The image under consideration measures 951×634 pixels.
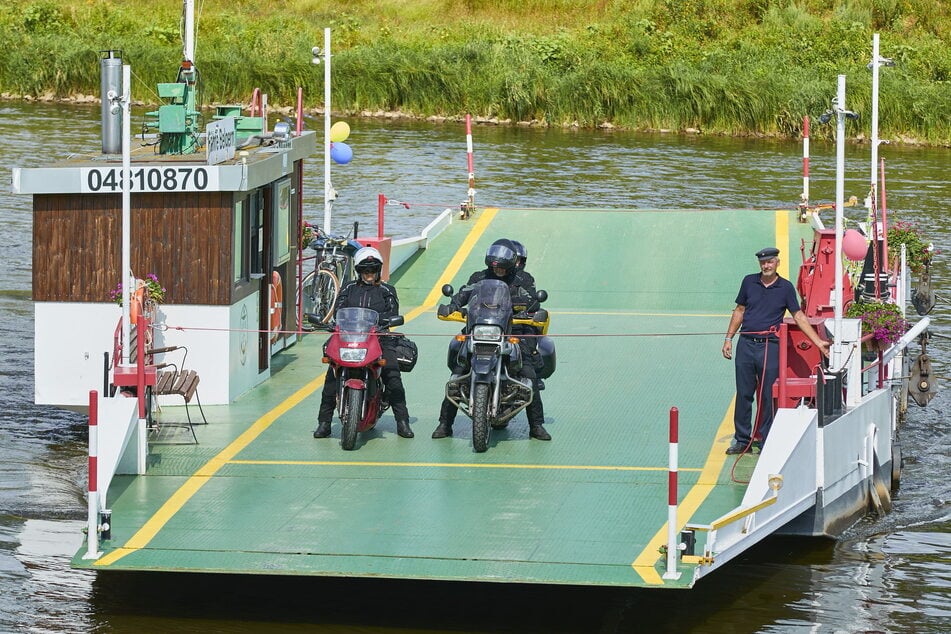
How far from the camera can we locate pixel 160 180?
13.3 meters

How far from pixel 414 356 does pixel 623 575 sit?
11.5ft

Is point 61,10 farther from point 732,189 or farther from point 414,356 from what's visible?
point 414,356

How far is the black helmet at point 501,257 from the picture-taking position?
1255 centimetres

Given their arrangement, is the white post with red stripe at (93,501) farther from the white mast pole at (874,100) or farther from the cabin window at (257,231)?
the white mast pole at (874,100)

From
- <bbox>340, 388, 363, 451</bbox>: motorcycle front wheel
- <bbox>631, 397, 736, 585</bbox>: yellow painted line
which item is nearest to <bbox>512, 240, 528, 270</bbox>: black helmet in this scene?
<bbox>340, 388, 363, 451</bbox>: motorcycle front wheel

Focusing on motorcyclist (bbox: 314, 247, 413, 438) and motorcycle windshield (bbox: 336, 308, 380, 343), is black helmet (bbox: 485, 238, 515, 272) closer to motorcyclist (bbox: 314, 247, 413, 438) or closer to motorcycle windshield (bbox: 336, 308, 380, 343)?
motorcyclist (bbox: 314, 247, 413, 438)

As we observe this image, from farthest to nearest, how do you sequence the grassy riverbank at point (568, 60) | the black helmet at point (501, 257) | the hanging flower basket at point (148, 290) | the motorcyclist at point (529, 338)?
the grassy riverbank at point (568, 60) < the hanging flower basket at point (148, 290) < the motorcyclist at point (529, 338) < the black helmet at point (501, 257)

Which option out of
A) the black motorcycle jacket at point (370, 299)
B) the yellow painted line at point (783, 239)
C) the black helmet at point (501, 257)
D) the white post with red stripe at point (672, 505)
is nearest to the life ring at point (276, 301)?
the black motorcycle jacket at point (370, 299)

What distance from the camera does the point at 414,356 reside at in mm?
12773

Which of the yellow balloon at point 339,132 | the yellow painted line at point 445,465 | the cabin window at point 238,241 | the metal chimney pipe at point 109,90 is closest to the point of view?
the yellow painted line at point 445,465

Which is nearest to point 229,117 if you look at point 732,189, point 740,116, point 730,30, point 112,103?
point 112,103

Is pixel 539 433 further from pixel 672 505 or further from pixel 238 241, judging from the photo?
pixel 672 505

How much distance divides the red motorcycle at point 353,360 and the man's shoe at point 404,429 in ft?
1.33

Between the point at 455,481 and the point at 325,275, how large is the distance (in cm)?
650
